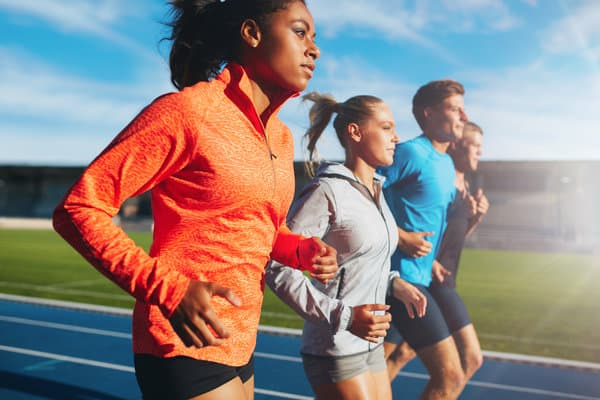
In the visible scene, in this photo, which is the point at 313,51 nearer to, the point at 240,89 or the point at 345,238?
the point at 240,89

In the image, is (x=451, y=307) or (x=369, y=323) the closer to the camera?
(x=369, y=323)

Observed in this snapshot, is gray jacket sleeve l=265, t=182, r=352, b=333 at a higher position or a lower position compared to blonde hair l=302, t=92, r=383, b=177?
lower

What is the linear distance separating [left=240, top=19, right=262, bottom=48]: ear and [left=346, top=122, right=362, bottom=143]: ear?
1.31 metres

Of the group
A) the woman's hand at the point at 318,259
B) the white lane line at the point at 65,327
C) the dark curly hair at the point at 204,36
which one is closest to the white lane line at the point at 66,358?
the white lane line at the point at 65,327

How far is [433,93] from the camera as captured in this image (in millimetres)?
4043

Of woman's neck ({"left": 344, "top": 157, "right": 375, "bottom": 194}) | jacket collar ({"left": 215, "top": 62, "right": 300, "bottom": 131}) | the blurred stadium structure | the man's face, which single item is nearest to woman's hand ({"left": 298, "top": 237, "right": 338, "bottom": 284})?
jacket collar ({"left": 215, "top": 62, "right": 300, "bottom": 131})

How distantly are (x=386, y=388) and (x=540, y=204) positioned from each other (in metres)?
33.2

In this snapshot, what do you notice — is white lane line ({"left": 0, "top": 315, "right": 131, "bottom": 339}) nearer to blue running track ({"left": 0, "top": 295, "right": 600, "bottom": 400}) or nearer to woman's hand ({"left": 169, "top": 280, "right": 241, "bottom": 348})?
blue running track ({"left": 0, "top": 295, "right": 600, "bottom": 400})

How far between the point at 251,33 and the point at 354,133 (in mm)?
1319

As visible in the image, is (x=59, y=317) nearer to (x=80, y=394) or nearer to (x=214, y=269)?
(x=80, y=394)

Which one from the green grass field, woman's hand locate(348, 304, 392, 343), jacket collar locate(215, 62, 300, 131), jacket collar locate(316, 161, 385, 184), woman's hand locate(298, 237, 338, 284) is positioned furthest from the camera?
the green grass field

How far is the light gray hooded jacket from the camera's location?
104 inches

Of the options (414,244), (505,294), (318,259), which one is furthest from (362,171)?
(505,294)

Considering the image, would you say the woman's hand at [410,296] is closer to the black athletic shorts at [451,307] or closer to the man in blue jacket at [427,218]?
the man in blue jacket at [427,218]
